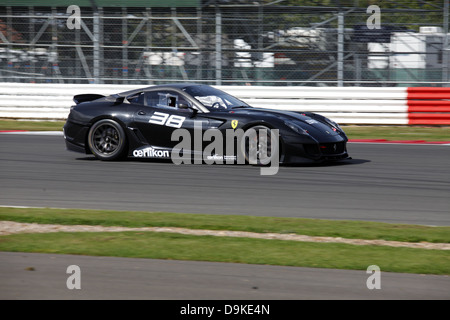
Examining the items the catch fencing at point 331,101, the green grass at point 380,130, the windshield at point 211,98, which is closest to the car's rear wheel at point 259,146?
the windshield at point 211,98

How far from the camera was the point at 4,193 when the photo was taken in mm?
8211

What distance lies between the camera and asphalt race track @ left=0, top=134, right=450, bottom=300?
4.46 m

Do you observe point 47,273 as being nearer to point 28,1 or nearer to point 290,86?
point 290,86

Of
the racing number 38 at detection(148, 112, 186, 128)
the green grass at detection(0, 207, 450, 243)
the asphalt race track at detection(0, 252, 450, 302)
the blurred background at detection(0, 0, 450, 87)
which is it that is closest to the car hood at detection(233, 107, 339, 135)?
the racing number 38 at detection(148, 112, 186, 128)

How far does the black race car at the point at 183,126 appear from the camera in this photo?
→ 945 cm

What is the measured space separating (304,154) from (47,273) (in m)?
5.21

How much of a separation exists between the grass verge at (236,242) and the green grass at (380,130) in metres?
7.74

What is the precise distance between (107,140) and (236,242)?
5081mm

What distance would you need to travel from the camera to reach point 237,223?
6449 millimetres

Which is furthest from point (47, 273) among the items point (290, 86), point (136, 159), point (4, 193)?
point (290, 86)

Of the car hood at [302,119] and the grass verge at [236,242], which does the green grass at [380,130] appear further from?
the grass verge at [236,242]

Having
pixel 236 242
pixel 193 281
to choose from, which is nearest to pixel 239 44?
pixel 236 242

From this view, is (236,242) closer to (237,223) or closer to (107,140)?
(237,223)
